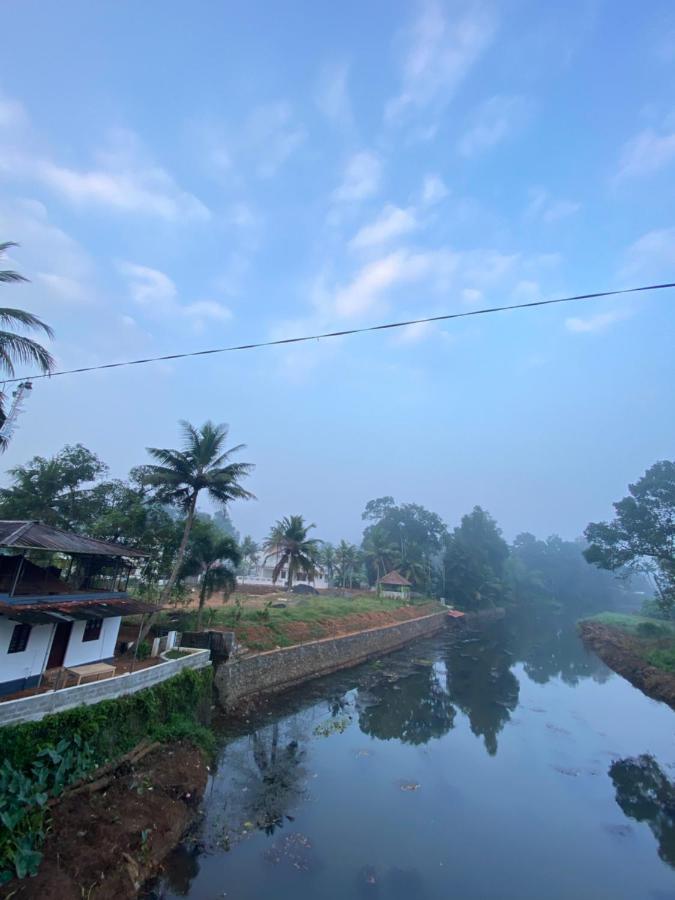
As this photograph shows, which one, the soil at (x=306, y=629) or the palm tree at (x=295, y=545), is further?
the palm tree at (x=295, y=545)

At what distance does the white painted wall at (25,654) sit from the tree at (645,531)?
4757 cm

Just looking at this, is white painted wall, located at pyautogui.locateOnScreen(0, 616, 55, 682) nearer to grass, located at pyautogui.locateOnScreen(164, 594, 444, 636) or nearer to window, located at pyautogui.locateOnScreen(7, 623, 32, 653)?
window, located at pyautogui.locateOnScreen(7, 623, 32, 653)

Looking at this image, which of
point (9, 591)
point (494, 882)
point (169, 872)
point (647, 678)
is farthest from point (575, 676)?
point (9, 591)

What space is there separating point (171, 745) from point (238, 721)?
504 cm

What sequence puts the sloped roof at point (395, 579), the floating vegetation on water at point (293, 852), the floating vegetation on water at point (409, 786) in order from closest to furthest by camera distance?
the floating vegetation on water at point (293, 852), the floating vegetation on water at point (409, 786), the sloped roof at point (395, 579)

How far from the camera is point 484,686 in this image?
28250 mm

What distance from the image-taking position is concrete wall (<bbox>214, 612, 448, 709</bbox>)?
19406mm

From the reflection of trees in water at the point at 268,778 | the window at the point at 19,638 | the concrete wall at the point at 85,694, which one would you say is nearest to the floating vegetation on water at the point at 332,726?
the reflection of trees in water at the point at 268,778

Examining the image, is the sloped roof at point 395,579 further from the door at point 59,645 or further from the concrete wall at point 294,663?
the door at point 59,645

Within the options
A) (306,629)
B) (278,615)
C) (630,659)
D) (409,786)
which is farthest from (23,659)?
(630,659)

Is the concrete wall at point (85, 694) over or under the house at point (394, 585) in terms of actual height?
under

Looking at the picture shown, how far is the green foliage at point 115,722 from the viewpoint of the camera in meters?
9.85

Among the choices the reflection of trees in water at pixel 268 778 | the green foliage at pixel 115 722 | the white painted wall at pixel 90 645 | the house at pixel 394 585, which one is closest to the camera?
the green foliage at pixel 115 722

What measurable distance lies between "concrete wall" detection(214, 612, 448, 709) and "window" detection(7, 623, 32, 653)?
27.1 feet
